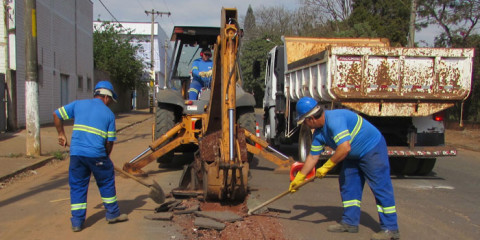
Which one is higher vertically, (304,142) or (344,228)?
(304,142)

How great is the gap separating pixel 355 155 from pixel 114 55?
26742 mm

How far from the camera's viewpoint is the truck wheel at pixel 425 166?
8.34 metres

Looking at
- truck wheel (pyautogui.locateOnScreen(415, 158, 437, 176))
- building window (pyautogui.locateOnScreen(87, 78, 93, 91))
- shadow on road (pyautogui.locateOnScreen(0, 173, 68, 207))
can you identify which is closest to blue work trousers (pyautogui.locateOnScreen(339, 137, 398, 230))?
truck wheel (pyautogui.locateOnScreen(415, 158, 437, 176))

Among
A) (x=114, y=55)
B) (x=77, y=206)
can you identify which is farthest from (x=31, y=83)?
(x=114, y=55)

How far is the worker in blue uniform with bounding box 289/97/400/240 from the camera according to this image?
178 inches

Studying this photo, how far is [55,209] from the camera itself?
5527 mm

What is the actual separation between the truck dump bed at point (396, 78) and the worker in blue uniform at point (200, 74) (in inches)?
89.4

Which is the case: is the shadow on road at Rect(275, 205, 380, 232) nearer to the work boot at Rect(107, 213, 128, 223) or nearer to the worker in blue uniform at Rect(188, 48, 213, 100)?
the work boot at Rect(107, 213, 128, 223)

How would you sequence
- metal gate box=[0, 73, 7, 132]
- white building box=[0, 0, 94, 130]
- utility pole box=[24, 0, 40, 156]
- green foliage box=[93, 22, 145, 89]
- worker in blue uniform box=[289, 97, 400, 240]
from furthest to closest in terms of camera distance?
green foliage box=[93, 22, 145, 89] → white building box=[0, 0, 94, 130] → metal gate box=[0, 73, 7, 132] → utility pole box=[24, 0, 40, 156] → worker in blue uniform box=[289, 97, 400, 240]

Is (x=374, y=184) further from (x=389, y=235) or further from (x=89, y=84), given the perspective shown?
(x=89, y=84)

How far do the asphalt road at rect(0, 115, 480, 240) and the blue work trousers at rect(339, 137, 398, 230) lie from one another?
29 cm

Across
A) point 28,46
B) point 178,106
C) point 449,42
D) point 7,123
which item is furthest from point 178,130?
point 449,42

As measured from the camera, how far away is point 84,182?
4824mm

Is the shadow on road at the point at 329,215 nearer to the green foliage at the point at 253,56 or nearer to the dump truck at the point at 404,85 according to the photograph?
the dump truck at the point at 404,85
